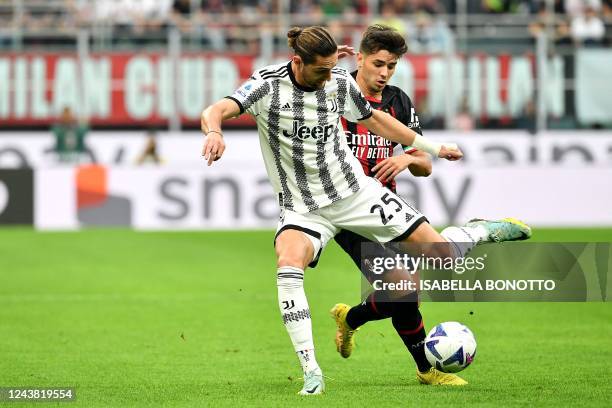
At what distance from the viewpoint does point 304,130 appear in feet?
25.8

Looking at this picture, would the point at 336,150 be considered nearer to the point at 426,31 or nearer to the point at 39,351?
the point at 39,351

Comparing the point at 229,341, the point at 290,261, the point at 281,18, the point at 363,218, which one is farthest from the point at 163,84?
the point at 290,261

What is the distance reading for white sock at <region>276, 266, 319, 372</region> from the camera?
7734 millimetres

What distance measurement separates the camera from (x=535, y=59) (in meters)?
27.1

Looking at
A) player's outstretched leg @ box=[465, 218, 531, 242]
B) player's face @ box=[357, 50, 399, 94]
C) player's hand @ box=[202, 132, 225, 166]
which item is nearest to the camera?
player's hand @ box=[202, 132, 225, 166]

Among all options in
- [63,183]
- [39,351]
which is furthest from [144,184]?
[39,351]

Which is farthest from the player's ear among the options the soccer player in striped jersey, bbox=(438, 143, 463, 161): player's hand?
bbox=(438, 143, 463, 161): player's hand

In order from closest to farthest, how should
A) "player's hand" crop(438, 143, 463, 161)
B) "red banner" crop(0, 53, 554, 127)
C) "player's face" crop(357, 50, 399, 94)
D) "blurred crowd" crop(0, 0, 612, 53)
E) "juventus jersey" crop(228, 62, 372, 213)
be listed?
"juventus jersey" crop(228, 62, 372, 213)
"player's hand" crop(438, 143, 463, 161)
"player's face" crop(357, 50, 399, 94)
"red banner" crop(0, 53, 554, 127)
"blurred crowd" crop(0, 0, 612, 53)

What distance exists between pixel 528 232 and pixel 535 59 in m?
18.7

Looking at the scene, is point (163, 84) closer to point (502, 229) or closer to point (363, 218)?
point (502, 229)

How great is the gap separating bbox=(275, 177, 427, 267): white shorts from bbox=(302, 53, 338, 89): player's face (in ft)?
2.55

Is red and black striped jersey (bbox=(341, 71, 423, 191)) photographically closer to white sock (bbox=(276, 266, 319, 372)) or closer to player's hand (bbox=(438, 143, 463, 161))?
player's hand (bbox=(438, 143, 463, 161))

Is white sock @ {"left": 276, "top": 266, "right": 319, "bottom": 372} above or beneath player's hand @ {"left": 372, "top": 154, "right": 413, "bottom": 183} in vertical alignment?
beneath

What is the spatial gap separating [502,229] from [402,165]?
102 centimetres
